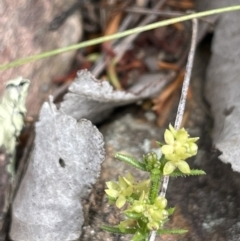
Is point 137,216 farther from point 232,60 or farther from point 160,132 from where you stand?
point 232,60

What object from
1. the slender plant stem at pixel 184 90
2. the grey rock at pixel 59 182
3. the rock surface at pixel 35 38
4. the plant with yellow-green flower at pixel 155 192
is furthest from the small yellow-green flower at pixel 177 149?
the rock surface at pixel 35 38

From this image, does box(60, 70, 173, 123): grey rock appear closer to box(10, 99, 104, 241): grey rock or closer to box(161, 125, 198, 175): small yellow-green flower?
box(10, 99, 104, 241): grey rock

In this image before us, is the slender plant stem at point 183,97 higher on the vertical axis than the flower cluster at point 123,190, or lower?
higher

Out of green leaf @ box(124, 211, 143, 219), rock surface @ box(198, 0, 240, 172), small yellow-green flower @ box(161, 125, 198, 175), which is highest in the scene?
rock surface @ box(198, 0, 240, 172)

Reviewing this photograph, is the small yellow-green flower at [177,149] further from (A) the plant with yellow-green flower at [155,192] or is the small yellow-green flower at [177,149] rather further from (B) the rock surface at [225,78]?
(B) the rock surface at [225,78]

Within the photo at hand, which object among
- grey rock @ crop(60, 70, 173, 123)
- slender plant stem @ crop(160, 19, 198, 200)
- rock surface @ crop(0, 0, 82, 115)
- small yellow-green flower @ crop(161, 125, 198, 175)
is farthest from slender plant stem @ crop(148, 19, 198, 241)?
rock surface @ crop(0, 0, 82, 115)

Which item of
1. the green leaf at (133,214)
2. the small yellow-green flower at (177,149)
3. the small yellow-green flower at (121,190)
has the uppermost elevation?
the small yellow-green flower at (177,149)

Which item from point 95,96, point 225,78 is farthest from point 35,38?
point 225,78
